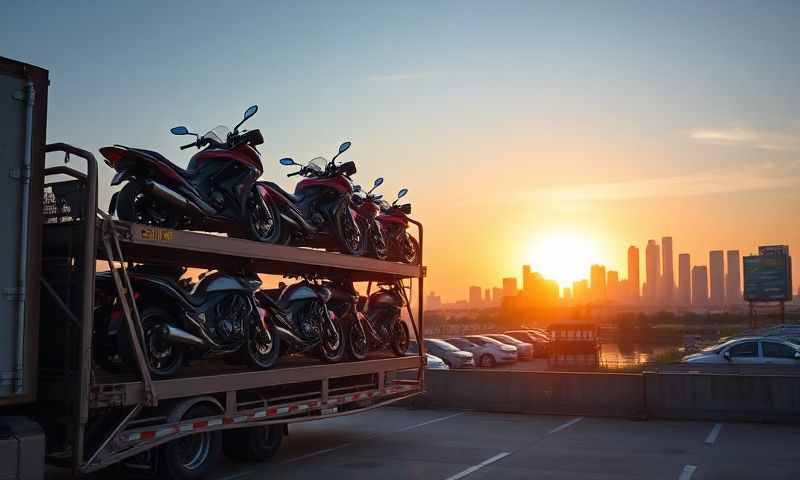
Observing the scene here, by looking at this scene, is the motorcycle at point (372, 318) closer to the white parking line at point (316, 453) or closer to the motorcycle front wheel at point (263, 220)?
the white parking line at point (316, 453)

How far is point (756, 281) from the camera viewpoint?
186 feet

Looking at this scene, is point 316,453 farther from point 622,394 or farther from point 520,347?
point 520,347

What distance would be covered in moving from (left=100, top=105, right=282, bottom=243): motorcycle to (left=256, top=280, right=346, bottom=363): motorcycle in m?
1.00

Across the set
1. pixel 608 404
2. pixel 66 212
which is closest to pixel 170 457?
pixel 66 212

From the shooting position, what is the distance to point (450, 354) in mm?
27469

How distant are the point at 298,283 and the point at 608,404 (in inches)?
287

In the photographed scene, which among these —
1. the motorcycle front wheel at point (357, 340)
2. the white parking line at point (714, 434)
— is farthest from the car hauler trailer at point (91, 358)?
the white parking line at point (714, 434)

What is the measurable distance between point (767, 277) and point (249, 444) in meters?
53.4

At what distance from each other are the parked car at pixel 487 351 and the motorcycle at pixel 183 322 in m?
21.6

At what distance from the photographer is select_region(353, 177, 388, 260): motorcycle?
43.0 feet

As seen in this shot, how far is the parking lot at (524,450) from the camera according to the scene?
33.4 ft

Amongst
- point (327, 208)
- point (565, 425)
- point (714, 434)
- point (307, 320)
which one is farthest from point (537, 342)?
point (307, 320)

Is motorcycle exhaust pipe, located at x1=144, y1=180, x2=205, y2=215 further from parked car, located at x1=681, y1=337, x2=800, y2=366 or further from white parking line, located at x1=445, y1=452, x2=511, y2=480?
parked car, located at x1=681, y1=337, x2=800, y2=366

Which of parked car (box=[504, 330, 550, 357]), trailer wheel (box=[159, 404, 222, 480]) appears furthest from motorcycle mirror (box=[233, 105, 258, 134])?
parked car (box=[504, 330, 550, 357])
